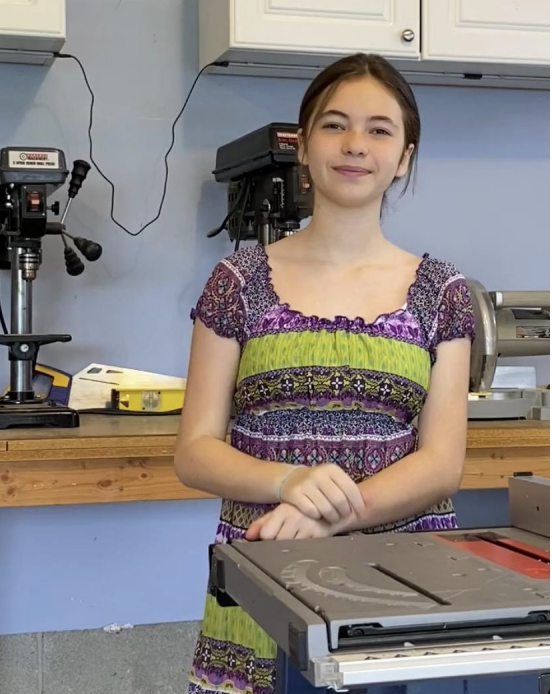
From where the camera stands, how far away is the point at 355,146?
115cm

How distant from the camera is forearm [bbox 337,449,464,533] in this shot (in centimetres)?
108

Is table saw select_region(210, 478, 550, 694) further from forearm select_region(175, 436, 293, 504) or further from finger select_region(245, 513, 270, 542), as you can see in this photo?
forearm select_region(175, 436, 293, 504)

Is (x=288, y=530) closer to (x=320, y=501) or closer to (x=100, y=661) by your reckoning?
(x=320, y=501)

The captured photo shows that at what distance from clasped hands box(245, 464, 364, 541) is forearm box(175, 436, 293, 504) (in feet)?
0.21

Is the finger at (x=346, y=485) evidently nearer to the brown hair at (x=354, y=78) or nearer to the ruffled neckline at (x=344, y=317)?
the ruffled neckline at (x=344, y=317)

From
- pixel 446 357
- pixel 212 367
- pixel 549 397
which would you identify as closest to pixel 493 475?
pixel 549 397

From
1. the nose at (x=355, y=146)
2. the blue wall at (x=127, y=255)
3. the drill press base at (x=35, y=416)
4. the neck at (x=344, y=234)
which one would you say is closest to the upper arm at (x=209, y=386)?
the neck at (x=344, y=234)

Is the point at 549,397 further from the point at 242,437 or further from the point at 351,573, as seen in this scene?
the point at 351,573

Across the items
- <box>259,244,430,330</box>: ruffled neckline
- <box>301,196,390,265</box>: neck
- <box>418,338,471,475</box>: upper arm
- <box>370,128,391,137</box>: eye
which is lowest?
<box>418,338,471,475</box>: upper arm

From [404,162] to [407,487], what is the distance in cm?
41

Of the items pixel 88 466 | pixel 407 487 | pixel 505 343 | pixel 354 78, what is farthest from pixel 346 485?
pixel 505 343

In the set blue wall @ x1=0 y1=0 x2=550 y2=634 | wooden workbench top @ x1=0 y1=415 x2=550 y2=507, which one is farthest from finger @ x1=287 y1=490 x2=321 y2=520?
blue wall @ x1=0 y1=0 x2=550 y2=634

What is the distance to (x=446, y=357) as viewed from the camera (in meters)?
1.21

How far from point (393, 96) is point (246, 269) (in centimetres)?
27
